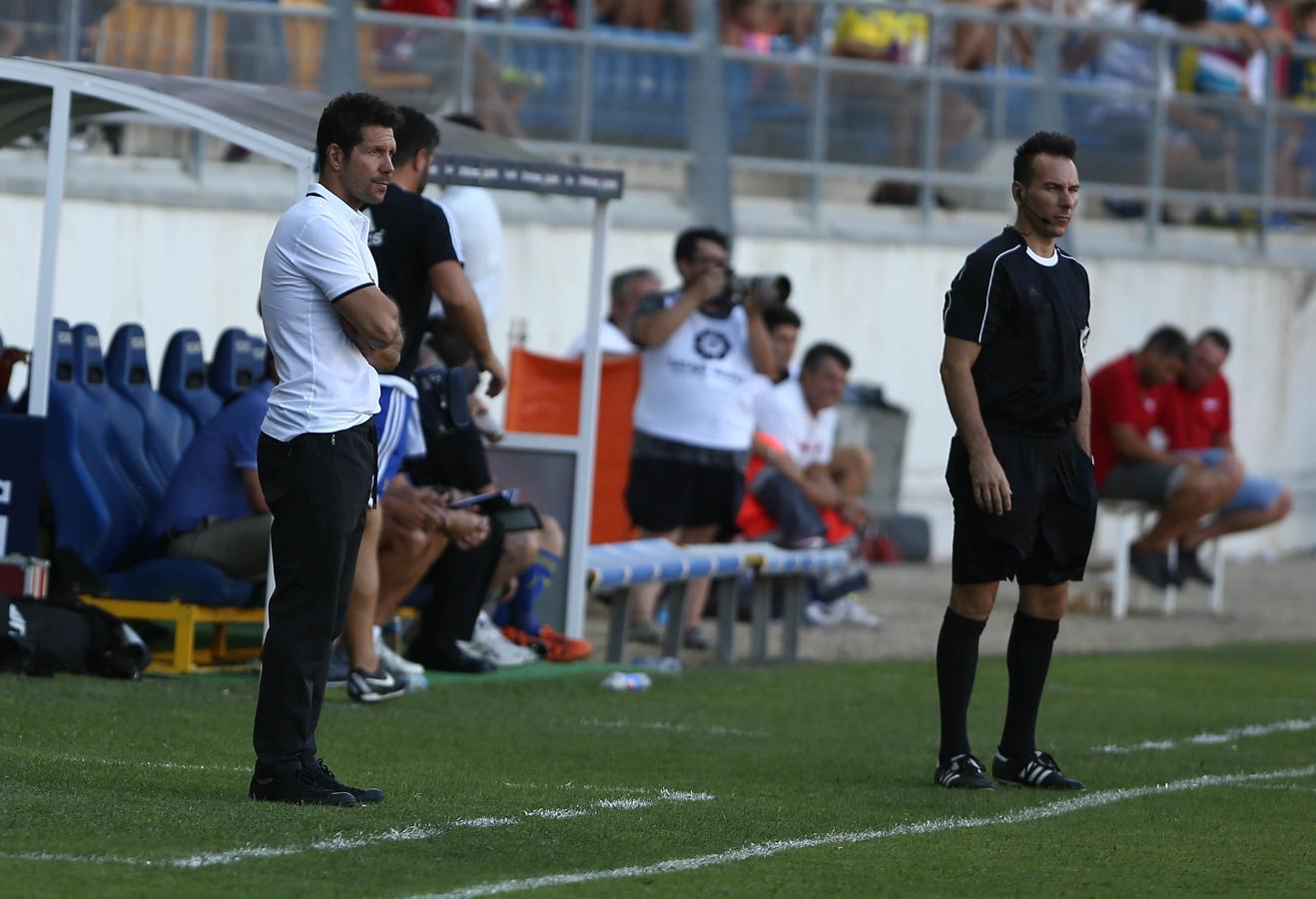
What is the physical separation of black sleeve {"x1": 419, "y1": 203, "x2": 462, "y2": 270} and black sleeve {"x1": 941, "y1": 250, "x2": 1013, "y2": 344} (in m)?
2.31

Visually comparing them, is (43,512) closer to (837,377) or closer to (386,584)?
(386,584)

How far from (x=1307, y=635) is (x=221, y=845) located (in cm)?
1058

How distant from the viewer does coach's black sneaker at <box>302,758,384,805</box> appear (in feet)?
21.2

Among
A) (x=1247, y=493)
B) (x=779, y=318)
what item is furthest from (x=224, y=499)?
(x=1247, y=493)

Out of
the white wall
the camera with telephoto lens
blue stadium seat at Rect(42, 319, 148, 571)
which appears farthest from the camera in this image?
the white wall

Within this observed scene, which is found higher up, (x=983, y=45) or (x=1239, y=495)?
(x=983, y=45)

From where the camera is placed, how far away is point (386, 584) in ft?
Result: 33.5

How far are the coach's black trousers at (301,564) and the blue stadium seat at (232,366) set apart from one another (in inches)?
205

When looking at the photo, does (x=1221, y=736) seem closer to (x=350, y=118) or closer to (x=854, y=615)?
(x=854, y=615)

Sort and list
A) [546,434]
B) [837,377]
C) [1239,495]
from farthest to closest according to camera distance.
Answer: [1239,495], [837,377], [546,434]

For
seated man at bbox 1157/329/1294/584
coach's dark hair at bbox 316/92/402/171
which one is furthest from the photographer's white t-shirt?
coach's dark hair at bbox 316/92/402/171

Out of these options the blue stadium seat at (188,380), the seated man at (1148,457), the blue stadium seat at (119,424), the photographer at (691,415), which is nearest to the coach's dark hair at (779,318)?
the photographer at (691,415)

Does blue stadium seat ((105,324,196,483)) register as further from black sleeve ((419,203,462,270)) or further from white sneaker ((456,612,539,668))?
black sleeve ((419,203,462,270))

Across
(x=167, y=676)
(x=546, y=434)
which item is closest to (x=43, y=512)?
(x=167, y=676)
